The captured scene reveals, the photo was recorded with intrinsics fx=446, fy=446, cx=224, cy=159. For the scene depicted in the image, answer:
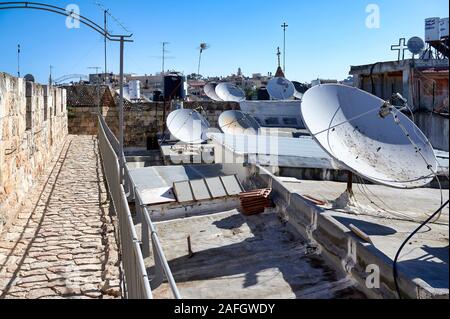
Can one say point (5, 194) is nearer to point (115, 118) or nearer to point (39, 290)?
point (39, 290)

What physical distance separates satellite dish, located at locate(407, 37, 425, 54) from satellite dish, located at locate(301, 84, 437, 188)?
17.9 meters

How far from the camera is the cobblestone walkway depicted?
14.9 ft

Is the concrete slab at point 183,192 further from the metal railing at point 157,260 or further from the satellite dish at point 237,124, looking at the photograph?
the satellite dish at point 237,124

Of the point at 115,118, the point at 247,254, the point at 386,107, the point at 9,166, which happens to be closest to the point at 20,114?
the point at 9,166

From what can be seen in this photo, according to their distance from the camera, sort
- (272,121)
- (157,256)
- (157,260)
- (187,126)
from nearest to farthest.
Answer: (157,256) < (157,260) < (187,126) < (272,121)

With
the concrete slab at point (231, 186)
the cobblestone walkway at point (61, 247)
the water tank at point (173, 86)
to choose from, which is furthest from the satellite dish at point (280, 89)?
the concrete slab at point (231, 186)

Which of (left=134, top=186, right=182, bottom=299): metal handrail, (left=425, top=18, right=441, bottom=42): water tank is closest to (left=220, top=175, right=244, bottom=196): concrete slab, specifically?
(left=134, top=186, right=182, bottom=299): metal handrail

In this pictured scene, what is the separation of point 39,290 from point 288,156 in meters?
7.03

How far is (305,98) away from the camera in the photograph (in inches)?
268

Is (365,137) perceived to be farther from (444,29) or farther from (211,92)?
(211,92)

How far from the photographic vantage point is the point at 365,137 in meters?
6.74

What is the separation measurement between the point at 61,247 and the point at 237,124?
1337 cm

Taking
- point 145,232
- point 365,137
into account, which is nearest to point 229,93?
point 365,137

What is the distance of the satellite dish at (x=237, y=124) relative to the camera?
18.2m
